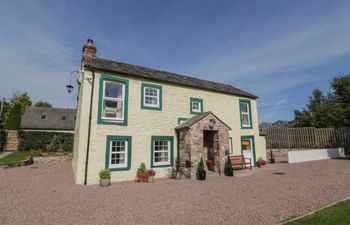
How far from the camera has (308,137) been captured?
21.8 m

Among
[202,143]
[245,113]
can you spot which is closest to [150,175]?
[202,143]

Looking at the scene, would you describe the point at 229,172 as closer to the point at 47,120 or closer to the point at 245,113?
the point at 245,113

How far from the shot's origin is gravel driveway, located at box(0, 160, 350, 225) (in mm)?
5203

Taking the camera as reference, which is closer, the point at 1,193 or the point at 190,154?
the point at 1,193

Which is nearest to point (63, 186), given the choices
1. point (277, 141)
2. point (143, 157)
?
point (143, 157)

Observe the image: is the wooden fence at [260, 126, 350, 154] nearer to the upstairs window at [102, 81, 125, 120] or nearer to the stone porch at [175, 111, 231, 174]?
the stone porch at [175, 111, 231, 174]

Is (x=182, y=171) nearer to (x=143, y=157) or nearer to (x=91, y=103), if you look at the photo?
(x=143, y=157)

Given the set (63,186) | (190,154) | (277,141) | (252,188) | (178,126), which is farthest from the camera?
(277,141)

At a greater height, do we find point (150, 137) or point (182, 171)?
point (150, 137)

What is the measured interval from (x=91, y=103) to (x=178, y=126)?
5976mm

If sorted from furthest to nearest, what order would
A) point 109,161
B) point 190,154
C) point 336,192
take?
1. point 190,154
2. point 109,161
3. point 336,192

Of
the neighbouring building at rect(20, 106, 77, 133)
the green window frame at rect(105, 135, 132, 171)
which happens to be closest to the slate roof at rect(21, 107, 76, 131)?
the neighbouring building at rect(20, 106, 77, 133)

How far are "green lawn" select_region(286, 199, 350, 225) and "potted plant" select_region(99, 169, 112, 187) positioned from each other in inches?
329

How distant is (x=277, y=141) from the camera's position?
75.5ft
